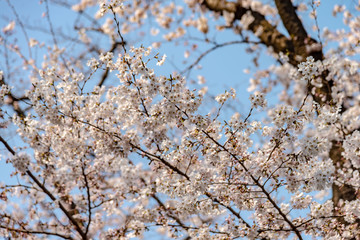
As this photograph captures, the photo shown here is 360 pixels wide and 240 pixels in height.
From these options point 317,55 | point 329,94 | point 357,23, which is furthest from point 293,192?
point 357,23

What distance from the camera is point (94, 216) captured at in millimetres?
5664

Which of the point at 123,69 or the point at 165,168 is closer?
the point at 123,69

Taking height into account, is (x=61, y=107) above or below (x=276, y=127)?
above

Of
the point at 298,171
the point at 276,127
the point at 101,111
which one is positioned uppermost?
the point at 101,111

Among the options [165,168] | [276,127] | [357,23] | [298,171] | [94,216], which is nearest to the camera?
[276,127]

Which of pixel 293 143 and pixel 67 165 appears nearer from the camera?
pixel 293 143

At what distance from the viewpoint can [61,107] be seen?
3.63 m

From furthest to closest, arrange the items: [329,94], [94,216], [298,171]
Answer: [329,94]
[94,216]
[298,171]

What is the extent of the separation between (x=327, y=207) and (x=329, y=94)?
11.5 feet

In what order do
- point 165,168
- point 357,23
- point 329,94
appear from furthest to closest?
point 357,23
point 329,94
point 165,168

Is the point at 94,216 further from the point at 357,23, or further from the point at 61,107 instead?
the point at 357,23

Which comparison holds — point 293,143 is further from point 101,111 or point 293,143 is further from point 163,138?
point 101,111

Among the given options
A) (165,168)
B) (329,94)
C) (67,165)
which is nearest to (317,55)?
(329,94)

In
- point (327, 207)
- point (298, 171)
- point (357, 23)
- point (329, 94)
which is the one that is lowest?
point (327, 207)
